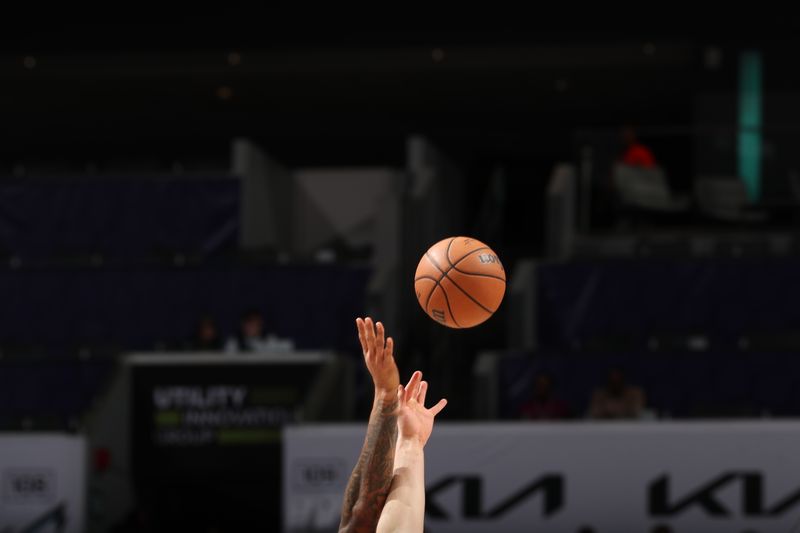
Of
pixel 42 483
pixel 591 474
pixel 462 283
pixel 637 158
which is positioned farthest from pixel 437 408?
pixel 637 158

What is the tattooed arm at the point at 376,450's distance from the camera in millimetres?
4828

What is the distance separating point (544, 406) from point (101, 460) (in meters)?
4.86

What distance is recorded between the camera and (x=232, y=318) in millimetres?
17109

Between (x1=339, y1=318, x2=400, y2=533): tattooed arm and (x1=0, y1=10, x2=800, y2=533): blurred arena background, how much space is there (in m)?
7.87

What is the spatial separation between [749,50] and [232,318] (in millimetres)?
10824

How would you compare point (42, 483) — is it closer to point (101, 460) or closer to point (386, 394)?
point (101, 460)

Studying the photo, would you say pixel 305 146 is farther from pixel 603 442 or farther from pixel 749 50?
pixel 603 442

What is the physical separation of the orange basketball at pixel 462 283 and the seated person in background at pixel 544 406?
295 inches

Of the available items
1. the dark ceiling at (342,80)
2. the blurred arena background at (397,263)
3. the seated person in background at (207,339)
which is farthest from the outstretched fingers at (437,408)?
the dark ceiling at (342,80)

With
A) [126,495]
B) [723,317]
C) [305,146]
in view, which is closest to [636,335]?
[723,317]

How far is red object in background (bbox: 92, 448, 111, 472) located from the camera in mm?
14438

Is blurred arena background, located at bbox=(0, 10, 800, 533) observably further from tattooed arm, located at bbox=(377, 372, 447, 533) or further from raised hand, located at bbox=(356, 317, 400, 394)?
raised hand, located at bbox=(356, 317, 400, 394)

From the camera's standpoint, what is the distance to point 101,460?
1444cm

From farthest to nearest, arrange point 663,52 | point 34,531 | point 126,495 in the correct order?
point 663,52 < point 126,495 < point 34,531
